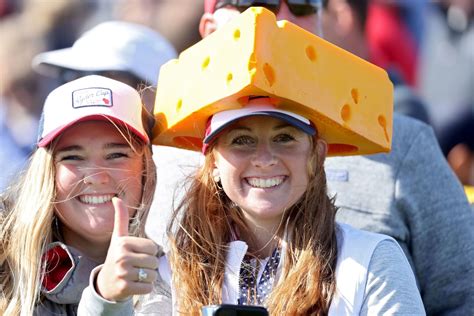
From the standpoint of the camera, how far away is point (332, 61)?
317 cm

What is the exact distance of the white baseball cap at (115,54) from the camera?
4.83 m

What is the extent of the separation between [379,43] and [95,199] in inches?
116

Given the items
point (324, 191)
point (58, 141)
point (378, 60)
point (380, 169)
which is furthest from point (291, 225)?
point (378, 60)

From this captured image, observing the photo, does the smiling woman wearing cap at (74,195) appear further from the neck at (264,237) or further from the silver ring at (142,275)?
the silver ring at (142,275)

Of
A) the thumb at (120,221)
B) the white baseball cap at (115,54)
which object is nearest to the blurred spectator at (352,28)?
the white baseball cap at (115,54)

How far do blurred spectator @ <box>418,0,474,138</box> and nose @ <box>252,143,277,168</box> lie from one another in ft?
9.68

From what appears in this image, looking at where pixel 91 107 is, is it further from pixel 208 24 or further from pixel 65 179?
pixel 208 24

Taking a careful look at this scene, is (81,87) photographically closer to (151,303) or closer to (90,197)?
(90,197)

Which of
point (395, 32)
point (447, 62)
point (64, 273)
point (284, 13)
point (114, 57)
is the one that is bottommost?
point (64, 273)

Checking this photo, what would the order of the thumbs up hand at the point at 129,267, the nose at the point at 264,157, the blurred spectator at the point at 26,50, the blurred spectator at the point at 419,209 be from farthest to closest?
the blurred spectator at the point at 26,50
the blurred spectator at the point at 419,209
the nose at the point at 264,157
the thumbs up hand at the point at 129,267

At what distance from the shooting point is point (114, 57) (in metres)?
4.86

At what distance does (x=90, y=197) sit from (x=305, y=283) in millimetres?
645

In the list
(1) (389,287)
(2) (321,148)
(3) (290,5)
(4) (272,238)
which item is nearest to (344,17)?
(3) (290,5)

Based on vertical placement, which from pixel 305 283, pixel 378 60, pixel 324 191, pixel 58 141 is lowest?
pixel 305 283
